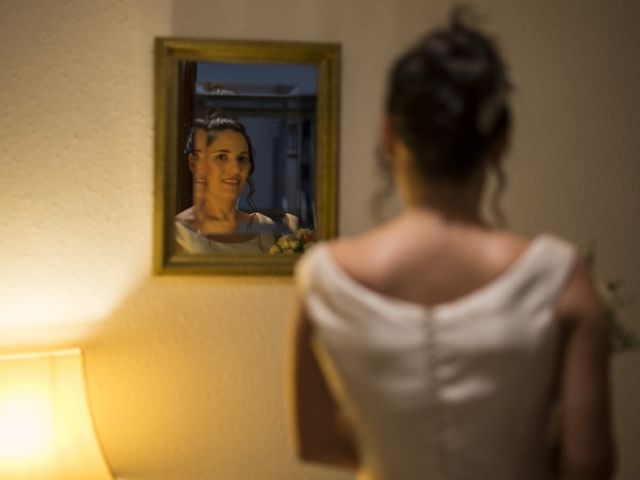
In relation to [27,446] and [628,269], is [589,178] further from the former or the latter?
[27,446]

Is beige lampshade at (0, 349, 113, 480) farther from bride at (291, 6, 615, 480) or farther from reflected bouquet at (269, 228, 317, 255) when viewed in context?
bride at (291, 6, 615, 480)

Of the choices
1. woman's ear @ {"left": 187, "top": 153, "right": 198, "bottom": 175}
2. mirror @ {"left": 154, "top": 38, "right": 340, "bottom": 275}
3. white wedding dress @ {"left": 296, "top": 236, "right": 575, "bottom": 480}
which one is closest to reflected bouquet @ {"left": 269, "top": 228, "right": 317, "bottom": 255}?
mirror @ {"left": 154, "top": 38, "right": 340, "bottom": 275}

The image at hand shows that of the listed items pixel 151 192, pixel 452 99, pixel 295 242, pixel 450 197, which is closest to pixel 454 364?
pixel 450 197

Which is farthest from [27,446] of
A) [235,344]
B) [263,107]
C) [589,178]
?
[589,178]

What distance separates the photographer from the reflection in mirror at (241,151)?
2.11 meters

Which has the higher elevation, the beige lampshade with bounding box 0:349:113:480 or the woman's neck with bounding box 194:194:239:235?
the woman's neck with bounding box 194:194:239:235

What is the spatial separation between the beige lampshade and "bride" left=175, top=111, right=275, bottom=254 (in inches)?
17.4

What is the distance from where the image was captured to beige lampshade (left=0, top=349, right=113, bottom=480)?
192cm

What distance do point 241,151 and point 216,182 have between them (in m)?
0.10

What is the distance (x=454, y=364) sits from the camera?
0.96m

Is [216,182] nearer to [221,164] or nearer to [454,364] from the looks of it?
[221,164]

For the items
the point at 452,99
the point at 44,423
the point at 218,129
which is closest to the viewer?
the point at 452,99

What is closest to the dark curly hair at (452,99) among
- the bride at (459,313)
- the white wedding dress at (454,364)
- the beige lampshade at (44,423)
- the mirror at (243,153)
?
the bride at (459,313)

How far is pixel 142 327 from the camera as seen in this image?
7.03 ft
